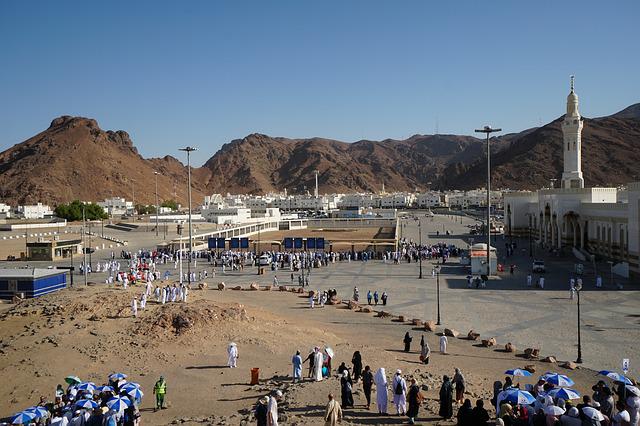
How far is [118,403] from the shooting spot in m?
10.8

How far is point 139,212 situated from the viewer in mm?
121375

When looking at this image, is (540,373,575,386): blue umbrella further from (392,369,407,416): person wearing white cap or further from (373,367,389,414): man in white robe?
(373,367,389,414): man in white robe

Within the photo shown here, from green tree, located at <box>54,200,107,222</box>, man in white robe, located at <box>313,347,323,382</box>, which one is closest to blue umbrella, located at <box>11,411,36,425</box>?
man in white robe, located at <box>313,347,323,382</box>

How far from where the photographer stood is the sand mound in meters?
18.0

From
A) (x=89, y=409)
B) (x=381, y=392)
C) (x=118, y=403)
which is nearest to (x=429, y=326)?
(x=381, y=392)

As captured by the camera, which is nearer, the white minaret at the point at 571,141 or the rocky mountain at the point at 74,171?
the white minaret at the point at 571,141

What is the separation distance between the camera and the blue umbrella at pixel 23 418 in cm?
1044

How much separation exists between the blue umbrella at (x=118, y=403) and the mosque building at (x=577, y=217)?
1192 inches

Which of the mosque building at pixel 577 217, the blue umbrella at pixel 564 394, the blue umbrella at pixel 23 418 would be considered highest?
the mosque building at pixel 577 217

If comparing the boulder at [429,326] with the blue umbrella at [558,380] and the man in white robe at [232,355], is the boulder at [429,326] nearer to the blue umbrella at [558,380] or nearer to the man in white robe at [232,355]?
the man in white robe at [232,355]

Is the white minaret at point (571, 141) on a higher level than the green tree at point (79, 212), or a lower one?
higher

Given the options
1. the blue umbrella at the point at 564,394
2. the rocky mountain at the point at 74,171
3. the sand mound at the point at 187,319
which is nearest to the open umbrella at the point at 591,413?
the blue umbrella at the point at 564,394

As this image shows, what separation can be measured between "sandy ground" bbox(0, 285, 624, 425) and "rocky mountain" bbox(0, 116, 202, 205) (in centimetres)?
14114

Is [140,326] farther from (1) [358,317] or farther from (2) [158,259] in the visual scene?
(2) [158,259]
